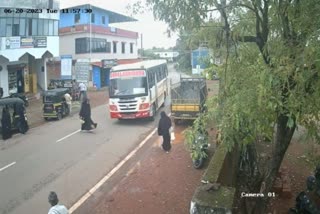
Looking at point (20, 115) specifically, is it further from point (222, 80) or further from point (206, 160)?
point (222, 80)

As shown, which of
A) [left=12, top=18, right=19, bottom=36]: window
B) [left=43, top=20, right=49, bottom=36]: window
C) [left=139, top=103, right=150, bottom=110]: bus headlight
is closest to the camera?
[left=139, top=103, right=150, bottom=110]: bus headlight

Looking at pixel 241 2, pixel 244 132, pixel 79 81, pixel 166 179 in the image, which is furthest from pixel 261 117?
pixel 79 81

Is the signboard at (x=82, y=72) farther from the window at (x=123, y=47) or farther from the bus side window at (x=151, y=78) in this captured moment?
the window at (x=123, y=47)

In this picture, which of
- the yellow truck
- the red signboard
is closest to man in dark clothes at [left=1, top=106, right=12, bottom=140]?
the red signboard

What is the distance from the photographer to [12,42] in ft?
86.7

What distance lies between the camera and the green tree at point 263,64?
4727 mm

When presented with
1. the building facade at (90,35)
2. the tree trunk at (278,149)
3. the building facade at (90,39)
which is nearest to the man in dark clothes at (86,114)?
the tree trunk at (278,149)

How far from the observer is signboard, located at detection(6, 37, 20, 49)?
26.1 m

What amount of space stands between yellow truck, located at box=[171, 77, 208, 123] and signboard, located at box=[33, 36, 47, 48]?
42.1 feet

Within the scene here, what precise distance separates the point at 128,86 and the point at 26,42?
38.4ft

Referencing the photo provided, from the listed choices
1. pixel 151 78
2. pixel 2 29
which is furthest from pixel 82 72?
pixel 151 78

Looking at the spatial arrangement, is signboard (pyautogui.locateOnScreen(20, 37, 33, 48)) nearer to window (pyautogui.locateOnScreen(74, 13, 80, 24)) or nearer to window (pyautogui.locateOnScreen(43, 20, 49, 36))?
window (pyautogui.locateOnScreen(43, 20, 49, 36))

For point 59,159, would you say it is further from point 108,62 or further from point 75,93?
point 108,62

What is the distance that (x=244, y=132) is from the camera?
5914 millimetres
